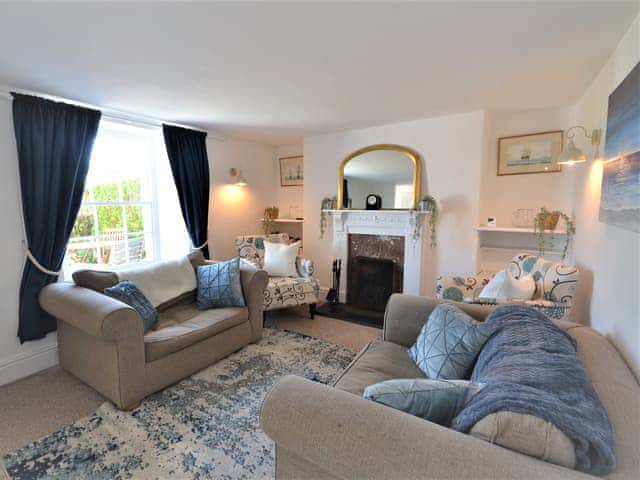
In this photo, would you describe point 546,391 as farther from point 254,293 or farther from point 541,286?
point 254,293

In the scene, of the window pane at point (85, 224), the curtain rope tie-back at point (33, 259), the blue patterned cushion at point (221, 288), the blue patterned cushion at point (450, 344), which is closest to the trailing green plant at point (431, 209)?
the blue patterned cushion at point (450, 344)

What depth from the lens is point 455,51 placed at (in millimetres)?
1879

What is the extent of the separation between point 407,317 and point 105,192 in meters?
3.13

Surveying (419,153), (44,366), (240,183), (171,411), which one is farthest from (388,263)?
(44,366)

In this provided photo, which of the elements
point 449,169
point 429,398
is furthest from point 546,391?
point 449,169

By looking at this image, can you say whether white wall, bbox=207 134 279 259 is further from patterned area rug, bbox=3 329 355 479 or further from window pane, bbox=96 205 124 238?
patterned area rug, bbox=3 329 355 479

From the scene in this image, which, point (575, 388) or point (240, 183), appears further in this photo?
point (240, 183)

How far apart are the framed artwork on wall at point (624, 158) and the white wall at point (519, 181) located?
1.50 metres

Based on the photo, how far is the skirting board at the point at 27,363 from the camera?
235 cm

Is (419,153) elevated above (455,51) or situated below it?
below

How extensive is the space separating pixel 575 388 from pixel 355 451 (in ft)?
2.26

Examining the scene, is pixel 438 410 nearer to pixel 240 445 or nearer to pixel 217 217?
pixel 240 445

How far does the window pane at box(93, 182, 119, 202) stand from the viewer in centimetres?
309

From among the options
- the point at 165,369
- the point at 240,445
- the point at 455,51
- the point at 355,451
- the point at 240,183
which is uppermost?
the point at 455,51
